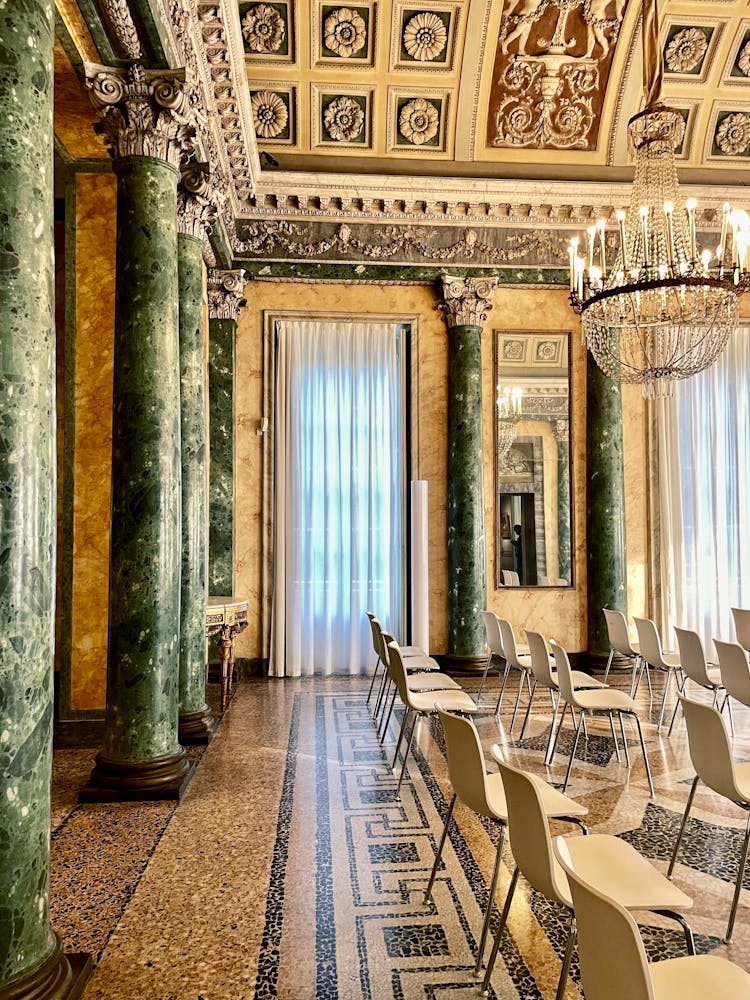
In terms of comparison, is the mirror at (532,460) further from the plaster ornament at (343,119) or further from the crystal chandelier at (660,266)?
the crystal chandelier at (660,266)

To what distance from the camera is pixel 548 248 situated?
8.72 m

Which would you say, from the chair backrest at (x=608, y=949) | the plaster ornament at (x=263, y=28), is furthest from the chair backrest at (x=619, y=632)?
the plaster ornament at (x=263, y=28)

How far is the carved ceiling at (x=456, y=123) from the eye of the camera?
7293 millimetres

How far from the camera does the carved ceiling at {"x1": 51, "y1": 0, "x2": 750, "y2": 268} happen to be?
7.29 metres

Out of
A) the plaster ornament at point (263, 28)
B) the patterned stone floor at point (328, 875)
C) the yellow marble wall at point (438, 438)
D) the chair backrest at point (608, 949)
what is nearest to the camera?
the chair backrest at point (608, 949)

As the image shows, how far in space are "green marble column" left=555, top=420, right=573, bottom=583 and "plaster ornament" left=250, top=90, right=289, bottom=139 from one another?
4.53 meters

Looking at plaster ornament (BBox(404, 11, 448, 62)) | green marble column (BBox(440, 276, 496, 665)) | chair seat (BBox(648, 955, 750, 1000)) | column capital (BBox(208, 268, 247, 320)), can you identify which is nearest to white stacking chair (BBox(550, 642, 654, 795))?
chair seat (BBox(648, 955, 750, 1000))

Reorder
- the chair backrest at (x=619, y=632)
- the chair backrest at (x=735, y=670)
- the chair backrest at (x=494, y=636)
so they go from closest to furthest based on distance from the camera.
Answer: the chair backrest at (x=735, y=670) → the chair backrest at (x=494, y=636) → the chair backrest at (x=619, y=632)

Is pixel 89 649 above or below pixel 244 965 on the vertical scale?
above

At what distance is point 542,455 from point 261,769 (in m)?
5.24

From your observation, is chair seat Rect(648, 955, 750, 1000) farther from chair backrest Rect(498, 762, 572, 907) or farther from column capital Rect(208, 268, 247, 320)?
A: column capital Rect(208, 268, 247, 320)

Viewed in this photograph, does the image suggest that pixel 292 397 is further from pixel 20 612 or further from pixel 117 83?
pixel 20 612

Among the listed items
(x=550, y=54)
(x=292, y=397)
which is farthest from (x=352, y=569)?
(x=550, y=54)

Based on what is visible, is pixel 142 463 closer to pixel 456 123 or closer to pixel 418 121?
pixel 418 121
